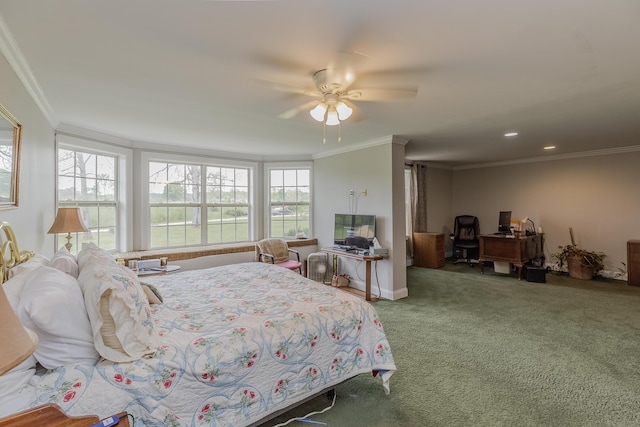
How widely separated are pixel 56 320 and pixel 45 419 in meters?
0.39

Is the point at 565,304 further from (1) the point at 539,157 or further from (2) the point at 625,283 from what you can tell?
(1) the point at 539,157

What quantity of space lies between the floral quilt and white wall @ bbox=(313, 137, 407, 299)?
217 cm

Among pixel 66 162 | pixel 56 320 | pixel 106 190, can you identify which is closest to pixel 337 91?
pixel 56 320

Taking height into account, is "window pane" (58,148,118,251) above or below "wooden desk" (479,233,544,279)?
above

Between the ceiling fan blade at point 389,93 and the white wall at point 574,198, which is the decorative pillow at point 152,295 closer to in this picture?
the ceiling fan blade at point 389,93

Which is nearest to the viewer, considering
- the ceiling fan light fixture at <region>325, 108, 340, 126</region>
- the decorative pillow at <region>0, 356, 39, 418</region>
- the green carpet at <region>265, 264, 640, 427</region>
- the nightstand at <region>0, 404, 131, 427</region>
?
the nightstand at <region>0, 404, 131, 427</region>

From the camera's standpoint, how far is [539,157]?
611 centimetres

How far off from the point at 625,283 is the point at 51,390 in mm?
7362

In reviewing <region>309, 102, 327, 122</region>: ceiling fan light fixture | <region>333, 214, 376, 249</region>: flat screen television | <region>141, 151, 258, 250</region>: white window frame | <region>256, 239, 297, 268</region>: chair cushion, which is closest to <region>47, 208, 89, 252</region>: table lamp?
<region>141, 151, 258, 250</region>: white window frame

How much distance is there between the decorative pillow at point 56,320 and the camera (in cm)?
117

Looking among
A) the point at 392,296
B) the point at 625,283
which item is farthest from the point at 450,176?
the point at 392,296

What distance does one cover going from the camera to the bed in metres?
1.22

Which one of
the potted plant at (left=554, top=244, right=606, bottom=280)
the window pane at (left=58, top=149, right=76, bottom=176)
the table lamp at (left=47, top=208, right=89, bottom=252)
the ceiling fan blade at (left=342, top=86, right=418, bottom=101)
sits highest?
the ceiling fan blade at (left=342, top=86, right=418, bottom=101)

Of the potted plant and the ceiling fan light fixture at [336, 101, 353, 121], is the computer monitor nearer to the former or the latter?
the potted plant
